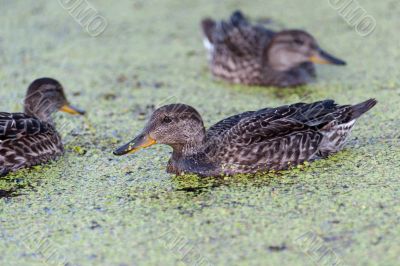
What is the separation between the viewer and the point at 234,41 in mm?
9336

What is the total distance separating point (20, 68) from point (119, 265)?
5208 millimetres

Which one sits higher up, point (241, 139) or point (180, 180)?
point (241, 139)

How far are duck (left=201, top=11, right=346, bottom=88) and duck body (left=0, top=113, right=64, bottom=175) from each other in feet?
9.48

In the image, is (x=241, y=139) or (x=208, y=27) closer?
(x=241, y=139)

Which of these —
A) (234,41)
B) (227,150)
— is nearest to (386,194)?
(227,150)

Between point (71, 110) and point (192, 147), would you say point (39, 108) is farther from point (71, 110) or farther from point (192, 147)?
point (192, 147)

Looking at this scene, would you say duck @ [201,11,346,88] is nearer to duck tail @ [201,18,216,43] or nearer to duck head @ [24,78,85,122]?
duck tail @ [201,18,216,43]

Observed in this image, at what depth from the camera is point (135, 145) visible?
6.23 metres

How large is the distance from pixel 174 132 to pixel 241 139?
0.52m

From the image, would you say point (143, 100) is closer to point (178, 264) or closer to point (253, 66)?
point (253, 66)

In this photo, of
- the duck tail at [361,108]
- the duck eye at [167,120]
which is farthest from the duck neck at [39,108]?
the duck tail at [361,108]

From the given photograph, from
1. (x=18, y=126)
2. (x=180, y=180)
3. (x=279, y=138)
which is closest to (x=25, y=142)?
(x=18, y=126)

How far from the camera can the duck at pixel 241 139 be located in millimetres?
6125

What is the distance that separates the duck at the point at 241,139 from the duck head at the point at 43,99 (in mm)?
1479
